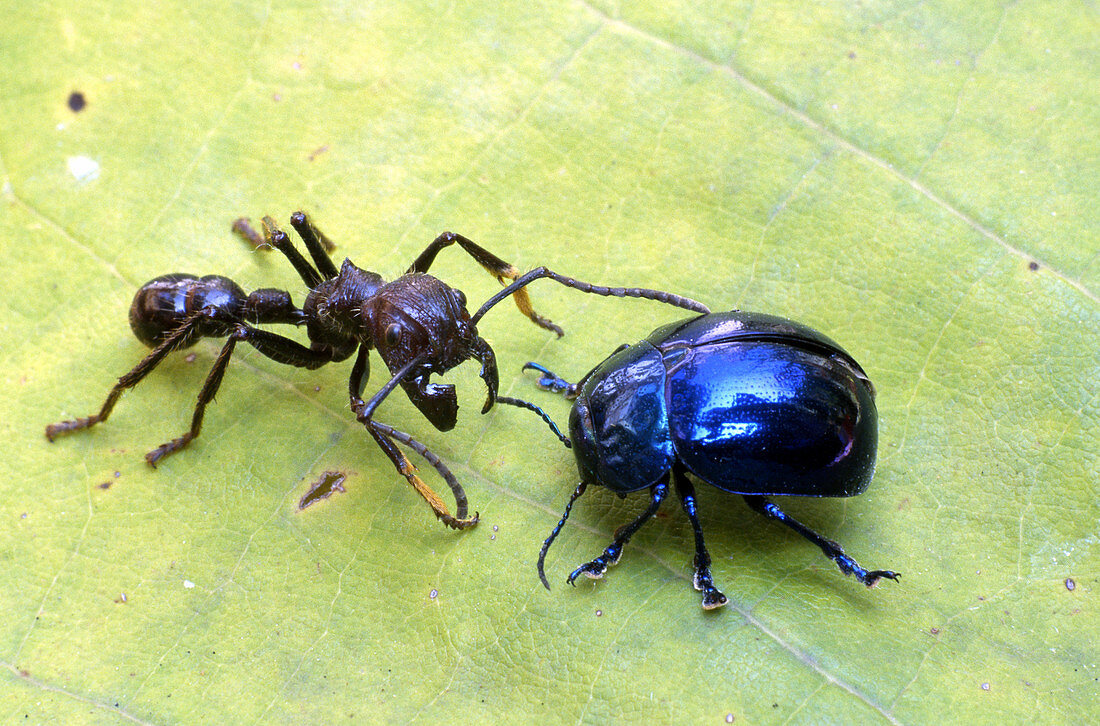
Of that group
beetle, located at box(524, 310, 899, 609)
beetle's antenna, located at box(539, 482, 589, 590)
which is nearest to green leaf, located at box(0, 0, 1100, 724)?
beetle's antenna, located at box(539, 482, 589, 590)

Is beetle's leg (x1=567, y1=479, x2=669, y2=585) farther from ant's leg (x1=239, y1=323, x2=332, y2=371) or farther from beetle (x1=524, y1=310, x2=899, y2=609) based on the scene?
ant's leg (x1=239, y1=323, x2=332, y2=371)

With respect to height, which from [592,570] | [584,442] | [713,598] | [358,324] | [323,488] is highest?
[584,442]

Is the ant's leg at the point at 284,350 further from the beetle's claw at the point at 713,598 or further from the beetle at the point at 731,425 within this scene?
the beetle's claw at the point at 713,598

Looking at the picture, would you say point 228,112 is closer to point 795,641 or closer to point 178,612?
point 178,612

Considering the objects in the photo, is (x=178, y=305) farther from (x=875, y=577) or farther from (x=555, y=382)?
(x=875, y=577)

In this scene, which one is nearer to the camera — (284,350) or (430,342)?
(430,342)

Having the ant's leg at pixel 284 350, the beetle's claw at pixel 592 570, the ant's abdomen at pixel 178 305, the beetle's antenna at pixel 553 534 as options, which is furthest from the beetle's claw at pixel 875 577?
the ant's abdomen at pixel 178 305

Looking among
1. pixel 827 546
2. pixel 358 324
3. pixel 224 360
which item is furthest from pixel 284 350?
pixel 827 546
